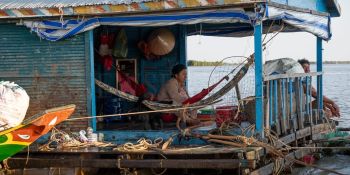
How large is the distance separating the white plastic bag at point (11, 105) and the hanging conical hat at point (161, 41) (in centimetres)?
312

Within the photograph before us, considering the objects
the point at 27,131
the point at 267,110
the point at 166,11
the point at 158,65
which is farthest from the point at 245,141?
the point at 158,65

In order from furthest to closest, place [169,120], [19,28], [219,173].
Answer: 1. [169,120]
2. [19,28]
3. [219,173]

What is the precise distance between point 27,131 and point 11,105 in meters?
0.47

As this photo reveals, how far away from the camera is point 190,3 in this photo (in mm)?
7820

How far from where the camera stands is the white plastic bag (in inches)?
304

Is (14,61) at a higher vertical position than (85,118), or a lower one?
higher

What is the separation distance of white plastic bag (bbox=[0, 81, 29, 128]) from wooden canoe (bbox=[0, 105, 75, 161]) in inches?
8.1

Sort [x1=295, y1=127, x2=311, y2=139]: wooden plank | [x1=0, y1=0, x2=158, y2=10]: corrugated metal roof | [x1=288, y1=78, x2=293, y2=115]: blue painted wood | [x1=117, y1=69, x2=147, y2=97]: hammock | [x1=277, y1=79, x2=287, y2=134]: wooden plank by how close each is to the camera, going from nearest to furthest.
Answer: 1. [x1=0, y1=0, x2=158, y2=10]: corrugated metal roof
2. [x1=277, y1=79, x2=287, y2=134]: wooden plank
3. [x1=288, y1=78, x2=293, y2=115]: blue painted wood
4. [x1=295, y1=127, x2=311, y2=139]: wooden plank
5. [x1=117, y1=69, x2=147, y2=97]: hammock

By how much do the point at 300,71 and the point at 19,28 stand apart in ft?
14.8

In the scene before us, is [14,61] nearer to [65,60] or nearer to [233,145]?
[65,60]

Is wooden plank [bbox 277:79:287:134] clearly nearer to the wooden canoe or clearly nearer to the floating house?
the floating house

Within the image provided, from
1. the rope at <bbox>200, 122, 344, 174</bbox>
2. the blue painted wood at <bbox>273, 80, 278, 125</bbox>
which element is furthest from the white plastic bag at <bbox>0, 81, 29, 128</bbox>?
the blue painted wood at <bbox>273, 80, 278, 125</bbox>

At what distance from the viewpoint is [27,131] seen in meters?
7.58

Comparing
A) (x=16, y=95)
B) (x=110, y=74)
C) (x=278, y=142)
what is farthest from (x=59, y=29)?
(x=278, y=142)
